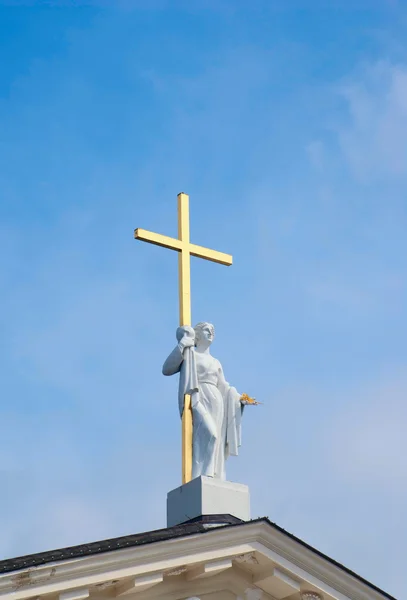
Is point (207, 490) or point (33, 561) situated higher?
point (207, 490)

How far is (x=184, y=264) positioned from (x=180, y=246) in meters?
0.29

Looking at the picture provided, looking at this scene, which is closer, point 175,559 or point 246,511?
point 175,559

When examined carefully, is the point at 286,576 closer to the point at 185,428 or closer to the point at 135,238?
the point at 185,428

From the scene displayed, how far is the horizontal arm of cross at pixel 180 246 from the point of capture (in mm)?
17511

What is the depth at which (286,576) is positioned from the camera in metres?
14.2

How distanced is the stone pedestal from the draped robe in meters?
0.36

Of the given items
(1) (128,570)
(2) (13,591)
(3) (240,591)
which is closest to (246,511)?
(3) (240,591)

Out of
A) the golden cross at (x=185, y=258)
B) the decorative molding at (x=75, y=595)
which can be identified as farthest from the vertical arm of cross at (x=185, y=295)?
the decorative molding at (x=75, y=595)

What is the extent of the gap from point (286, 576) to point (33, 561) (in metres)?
3.30

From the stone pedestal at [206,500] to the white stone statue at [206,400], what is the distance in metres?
0.37

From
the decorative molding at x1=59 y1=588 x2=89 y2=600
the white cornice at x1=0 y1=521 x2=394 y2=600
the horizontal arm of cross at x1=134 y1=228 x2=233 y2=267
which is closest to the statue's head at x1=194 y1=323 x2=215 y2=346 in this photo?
the horizontal arm of cross at x1=134 y1=228 x2=233 y2=267

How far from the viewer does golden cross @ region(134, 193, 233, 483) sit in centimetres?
1644

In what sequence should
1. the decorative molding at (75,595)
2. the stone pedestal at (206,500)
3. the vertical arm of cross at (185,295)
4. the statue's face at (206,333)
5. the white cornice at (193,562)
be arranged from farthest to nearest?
1. the statue's face at (206,333)
2. the vertical arm of cross at (185,295)
3. the stone pedestal at (206,500)
4. the decorative molding at (75,595)
5. the white cornice at (193,562)

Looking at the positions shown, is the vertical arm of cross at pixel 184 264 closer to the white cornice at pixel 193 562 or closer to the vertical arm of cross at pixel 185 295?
the vertical arm of cross at pixel 185 295
